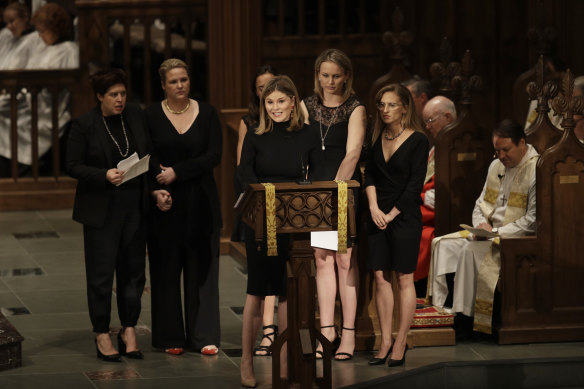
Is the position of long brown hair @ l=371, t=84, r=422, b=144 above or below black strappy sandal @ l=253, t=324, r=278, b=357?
above

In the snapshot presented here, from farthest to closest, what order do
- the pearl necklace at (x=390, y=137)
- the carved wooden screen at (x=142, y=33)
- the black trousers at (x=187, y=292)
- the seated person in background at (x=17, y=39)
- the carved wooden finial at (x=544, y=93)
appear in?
1. the seated person in background at (x=17, y=39)
2. the carved wooden screen at (x=142, y=33)
3. the carved wooden finial at (x=544, y=93)
4. the black trousers at (x=187, y=292)
5. the pearl necklace at (x=390, y=137)

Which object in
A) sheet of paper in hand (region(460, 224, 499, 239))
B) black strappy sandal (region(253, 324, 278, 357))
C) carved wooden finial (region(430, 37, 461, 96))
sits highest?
carved wooden finial (region(430, 37, 461, 96))

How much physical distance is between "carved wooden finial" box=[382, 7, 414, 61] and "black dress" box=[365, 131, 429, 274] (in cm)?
331

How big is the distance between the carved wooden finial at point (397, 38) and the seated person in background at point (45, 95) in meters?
3.19

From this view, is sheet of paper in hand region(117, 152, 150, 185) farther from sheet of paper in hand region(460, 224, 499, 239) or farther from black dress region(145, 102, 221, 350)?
sheet of paper in hand region(460, 224, 499, 239)

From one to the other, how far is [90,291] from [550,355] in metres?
2.38

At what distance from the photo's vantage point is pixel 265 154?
5.94 metres

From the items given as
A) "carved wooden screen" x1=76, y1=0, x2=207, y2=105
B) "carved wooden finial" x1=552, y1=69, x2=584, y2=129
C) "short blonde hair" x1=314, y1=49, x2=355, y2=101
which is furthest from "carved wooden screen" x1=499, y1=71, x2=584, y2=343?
"carved wooden screen" x1=76, y1=0, x2=207, y2=105

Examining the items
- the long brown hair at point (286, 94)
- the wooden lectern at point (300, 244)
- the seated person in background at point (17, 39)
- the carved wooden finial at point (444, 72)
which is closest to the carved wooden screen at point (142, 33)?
the seated person in background at point (17, 39)

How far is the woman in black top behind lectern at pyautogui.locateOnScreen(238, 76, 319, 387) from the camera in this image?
19.4ft

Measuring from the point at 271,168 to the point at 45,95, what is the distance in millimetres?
6039

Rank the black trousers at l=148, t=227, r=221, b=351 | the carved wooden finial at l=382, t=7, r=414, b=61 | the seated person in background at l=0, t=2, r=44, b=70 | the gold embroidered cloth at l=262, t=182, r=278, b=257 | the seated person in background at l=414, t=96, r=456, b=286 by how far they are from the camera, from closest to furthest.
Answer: the gold embroidered cloth at l=262, t=182, r=278, b=257, the black trousers at l=148, t=227, r=221, b=351, the seated person in background at l=414, t=96, r=456, b=286, the carved wooden finial at l=382, t=7, r=414, b=61, the seated person in background at l=0, t=2, r=44, b=70

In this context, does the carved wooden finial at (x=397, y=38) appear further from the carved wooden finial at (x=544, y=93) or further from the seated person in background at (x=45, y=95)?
the seated person in background at (x=45, y=95)

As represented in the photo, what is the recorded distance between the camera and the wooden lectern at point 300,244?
5.52 m
